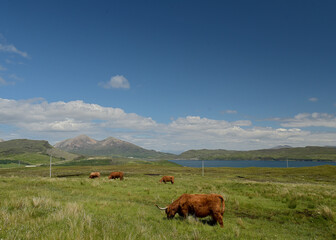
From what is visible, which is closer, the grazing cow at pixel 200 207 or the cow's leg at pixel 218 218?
the cow's leg at pixel 218 218

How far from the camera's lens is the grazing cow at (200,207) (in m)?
10.5

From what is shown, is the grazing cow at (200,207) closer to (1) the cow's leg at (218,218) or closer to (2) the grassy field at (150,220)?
(1) the cow's leg at (218,218)

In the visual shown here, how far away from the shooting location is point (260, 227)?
11.4 meters

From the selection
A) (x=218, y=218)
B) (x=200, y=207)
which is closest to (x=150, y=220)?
(x=200, y=207)

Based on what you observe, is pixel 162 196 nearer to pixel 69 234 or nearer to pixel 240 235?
pixel 240 235

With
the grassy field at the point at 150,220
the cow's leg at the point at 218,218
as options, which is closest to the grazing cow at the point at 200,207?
the cow's leg at the point at 218,218

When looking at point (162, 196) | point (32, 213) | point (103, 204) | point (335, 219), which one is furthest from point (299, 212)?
point (32, 213)

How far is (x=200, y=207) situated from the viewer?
10.8 meters

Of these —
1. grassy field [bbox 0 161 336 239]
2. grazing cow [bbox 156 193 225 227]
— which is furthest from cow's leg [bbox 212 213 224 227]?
grassy field [bbox 0 161 336 239]

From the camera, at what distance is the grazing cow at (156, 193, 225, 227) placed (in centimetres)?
1053

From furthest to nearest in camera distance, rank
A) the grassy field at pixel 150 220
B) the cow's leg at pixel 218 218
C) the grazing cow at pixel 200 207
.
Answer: the grazing cow at pixel 200 207
the cow's leg at pixel 218 218
the grassy field at pixel 150 220

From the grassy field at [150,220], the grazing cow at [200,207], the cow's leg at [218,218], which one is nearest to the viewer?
the grassy field at [150,220]

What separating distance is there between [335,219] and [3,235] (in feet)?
55.9

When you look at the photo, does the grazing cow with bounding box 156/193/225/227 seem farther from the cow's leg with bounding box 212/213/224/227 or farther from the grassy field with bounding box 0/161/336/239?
the grassy field with bounding box 0/161/336/239
